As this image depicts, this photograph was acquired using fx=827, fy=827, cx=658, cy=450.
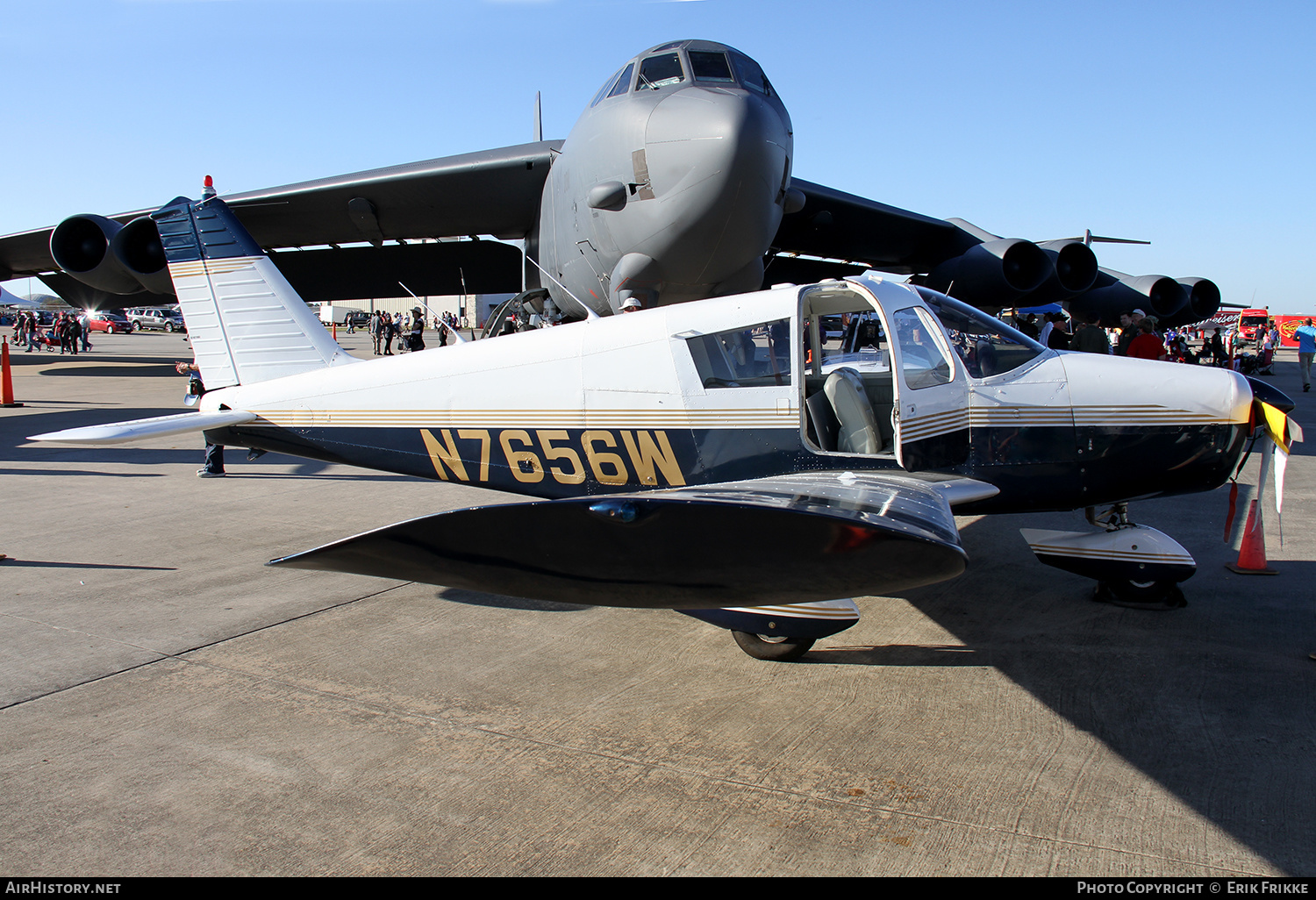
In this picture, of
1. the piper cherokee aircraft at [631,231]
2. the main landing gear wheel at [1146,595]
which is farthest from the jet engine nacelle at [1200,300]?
the main landing gear wheel at [1146,595]

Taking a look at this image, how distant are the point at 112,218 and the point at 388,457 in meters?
12.5

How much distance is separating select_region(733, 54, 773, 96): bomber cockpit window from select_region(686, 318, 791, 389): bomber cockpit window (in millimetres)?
4849

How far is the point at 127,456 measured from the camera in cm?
1100

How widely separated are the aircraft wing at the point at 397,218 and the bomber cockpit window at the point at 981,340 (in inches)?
349

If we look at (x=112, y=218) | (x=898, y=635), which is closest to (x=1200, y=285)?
(x=898, y=635)

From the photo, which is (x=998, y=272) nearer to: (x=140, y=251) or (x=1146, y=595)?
(x=1146, y=595)

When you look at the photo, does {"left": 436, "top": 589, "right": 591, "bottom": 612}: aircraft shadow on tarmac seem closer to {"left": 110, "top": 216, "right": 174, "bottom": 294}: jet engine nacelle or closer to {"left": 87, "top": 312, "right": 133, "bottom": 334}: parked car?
{"left": 110, "top": 216, "right": 174, "bottom": 294}: jet engine nacelle

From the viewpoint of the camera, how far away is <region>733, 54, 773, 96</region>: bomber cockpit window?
→ 8.69m

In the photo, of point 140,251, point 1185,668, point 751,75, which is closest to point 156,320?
point 140,251

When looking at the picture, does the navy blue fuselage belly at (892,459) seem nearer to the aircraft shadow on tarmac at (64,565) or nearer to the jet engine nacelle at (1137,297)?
the aircraft shadow on tarmac at (64,565)

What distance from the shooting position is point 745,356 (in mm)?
4855

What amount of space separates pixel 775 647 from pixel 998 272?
12.2 metres

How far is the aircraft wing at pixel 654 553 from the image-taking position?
269 cm

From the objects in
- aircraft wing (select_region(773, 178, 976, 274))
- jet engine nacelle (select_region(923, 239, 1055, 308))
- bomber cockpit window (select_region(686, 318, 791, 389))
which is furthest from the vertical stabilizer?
jet engine nacelle (select_region(923, 239, 1055, 308))
